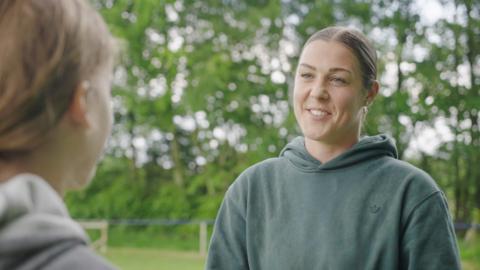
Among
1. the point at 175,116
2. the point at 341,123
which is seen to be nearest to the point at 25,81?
the point at 341,123

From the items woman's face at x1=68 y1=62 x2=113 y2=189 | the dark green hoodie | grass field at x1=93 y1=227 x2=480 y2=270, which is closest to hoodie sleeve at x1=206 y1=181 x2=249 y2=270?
the dark green hoodie

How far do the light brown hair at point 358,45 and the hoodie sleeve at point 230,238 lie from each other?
0.53 metres

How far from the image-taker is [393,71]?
1452 centimetres

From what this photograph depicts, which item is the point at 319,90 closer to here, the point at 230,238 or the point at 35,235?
the point at 230,238

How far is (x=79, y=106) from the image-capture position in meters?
0.90

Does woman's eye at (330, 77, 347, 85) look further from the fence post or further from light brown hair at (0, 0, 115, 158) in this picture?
the fence post

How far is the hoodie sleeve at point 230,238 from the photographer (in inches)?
79.4

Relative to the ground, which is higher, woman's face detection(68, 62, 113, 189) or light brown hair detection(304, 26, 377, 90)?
light brown hair detection(304, 26, 377, 90)

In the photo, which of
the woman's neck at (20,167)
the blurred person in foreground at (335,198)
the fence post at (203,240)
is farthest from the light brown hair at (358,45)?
the fence post at (203,240)

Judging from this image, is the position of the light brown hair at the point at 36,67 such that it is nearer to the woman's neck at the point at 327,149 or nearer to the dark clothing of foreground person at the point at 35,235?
the dark clothing of foreground person at the point at 35,235

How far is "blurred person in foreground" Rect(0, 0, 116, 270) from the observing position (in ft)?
2.62

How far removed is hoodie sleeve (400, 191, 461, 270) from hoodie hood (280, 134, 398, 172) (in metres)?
0.25

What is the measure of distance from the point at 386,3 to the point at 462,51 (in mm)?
1961

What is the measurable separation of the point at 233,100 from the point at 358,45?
1430cm
